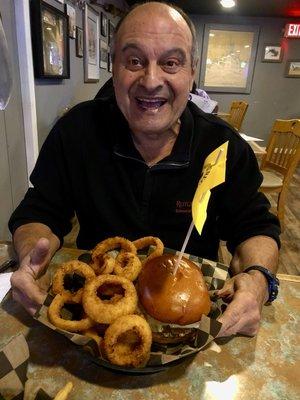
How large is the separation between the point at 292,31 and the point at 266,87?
1.24 m

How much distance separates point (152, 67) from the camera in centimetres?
107

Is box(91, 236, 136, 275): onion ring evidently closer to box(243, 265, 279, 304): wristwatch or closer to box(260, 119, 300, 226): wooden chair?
box(243, 265, 279, 304): wristwatch

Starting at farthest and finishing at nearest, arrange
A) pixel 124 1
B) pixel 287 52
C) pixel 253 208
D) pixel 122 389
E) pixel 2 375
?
pixel 287 52 → pixel 124 1 → pixel 253 208 → pixel 122 389 → pixel 2 375

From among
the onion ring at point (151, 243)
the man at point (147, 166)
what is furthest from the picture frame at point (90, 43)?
the onion ring at point (151, 243)

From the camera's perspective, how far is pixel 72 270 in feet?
2.42

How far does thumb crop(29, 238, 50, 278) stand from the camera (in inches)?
29.8

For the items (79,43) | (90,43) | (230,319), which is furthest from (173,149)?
(90,43)

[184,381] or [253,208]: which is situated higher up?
[253,208]

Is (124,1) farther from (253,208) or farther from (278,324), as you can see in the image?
(278,324)

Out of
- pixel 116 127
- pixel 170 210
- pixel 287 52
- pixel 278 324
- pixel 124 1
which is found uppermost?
pixel 124 1

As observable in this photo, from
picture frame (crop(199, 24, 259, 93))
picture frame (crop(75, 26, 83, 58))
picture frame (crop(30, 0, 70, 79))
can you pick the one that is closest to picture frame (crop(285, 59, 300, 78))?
picture frame (crop(199, 24, 259, 93))

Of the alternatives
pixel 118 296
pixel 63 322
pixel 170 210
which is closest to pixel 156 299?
pixel 118 296

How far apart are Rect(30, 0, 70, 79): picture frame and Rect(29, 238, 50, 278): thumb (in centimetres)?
181

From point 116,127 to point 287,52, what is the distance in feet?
24.9
